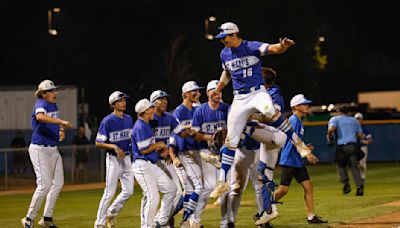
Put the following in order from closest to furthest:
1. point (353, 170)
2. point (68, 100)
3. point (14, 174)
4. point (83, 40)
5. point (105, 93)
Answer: point (353, 170) → point (14, 174) → point (68, 100) → point (105, 93) → point (83, 40)

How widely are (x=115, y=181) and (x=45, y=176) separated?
4.12 ft

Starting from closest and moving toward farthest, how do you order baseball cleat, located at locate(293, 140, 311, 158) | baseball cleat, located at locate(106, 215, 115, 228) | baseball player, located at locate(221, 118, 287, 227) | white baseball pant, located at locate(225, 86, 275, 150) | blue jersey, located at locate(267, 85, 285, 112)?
white baseball pant, located at locate(225, 86, 275, 150)
baseball cleat, located at locate(293, 140, 311, 158)
blue jersey, located at locate(267, 85, 285, 112)
baseball player, located at locate(221, 118, 287, 227)
baseball cleat, located at locate(106, 215, 115, 228)

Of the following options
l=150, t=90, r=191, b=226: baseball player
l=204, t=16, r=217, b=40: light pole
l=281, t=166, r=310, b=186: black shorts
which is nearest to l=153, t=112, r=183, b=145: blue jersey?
l=150, t=90, r=191, b=226: baseball player

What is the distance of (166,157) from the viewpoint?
14086 mm

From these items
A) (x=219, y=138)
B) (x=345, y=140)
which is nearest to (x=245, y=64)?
(x=219, y=138)

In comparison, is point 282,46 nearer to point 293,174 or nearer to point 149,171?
point 149,171

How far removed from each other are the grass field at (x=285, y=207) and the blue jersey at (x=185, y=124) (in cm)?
191

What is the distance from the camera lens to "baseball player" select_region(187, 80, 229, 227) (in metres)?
13.7

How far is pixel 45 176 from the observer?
1473cm

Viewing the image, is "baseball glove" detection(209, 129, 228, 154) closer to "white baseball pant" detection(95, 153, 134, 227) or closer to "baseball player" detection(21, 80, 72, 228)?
"white baseball pant" detection(95, 153, 134, 227)

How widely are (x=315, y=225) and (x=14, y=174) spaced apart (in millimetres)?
15637

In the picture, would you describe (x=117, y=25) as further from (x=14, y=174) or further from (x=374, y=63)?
(x=14, y=174)

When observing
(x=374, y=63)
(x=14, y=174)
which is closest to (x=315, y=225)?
(x=14, y=174)

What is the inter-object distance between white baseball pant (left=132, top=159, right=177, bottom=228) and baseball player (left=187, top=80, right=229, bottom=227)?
2.05 feet
